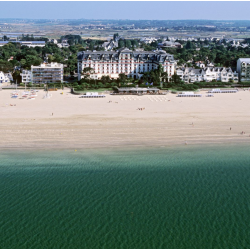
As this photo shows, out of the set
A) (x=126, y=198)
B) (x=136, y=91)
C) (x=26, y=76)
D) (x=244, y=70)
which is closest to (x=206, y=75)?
(x=244, y=70)

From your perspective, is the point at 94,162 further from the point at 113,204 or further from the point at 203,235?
the point at 203,235

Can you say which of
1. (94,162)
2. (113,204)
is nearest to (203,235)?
(113,204)

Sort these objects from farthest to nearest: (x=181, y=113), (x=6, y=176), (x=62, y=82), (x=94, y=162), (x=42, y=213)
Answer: (x=62, y=82) < (x=181, y=113) < (x=94, y=162) < (x=6, y=176) < (x=42, y=213)

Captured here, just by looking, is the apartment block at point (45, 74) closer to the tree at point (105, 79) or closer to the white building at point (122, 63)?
the white building at point (122, 63)

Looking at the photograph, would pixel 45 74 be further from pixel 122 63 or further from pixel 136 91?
pixel 136 91

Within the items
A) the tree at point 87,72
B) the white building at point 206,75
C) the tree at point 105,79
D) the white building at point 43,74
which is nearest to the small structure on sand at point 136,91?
the tree at point 105,79

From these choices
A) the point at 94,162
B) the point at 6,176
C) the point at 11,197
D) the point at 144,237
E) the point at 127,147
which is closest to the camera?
the point at 144,237

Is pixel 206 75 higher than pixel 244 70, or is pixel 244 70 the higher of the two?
pixel 244 70
